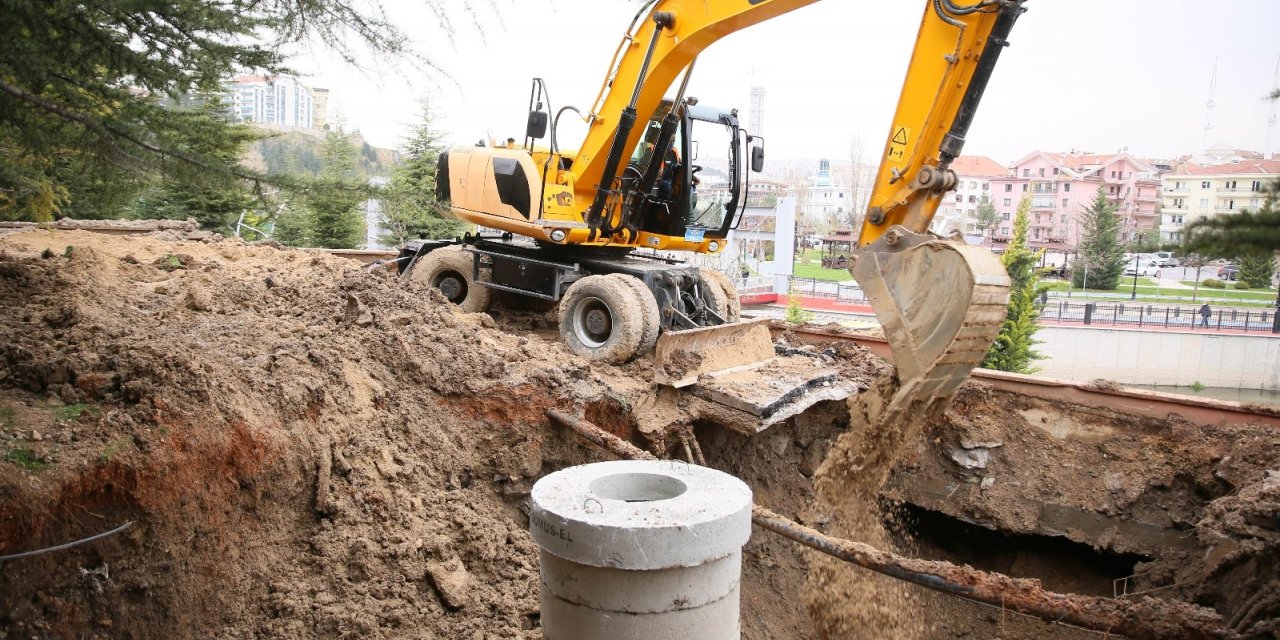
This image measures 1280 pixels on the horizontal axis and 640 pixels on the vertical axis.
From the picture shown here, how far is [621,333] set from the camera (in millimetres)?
6930

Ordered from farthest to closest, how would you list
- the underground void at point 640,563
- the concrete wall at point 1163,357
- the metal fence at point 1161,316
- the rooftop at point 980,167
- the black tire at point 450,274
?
1. the rooftop at point 980,167
2. the metal fence at point 1161,316
3. the concrete wall at point 1163,357
4. the black tire at point 450,274
5. the underground void at point 640,563

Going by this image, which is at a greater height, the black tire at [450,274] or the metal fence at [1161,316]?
the black tire at [450,274]

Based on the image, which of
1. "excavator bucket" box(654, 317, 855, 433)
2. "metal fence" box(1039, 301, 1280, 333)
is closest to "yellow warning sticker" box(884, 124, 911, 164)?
"excavator bucket" box(654, 317, 855, 433)

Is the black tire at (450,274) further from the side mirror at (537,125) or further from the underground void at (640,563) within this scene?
the underground void at (640,563)

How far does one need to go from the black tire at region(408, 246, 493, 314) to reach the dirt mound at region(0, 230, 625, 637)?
207 cm

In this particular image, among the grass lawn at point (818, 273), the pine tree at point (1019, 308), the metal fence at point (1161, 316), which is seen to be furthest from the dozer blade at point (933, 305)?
the grass lawn at point (818, 273)

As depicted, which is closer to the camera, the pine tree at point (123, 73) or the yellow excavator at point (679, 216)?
the pine tree at point (123, 73)

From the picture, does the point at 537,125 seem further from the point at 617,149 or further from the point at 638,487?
the point at 638,487

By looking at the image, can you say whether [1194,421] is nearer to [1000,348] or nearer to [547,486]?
[547,486]

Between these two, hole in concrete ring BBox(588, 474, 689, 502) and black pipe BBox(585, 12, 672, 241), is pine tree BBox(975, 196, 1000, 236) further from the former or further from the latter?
hole in concrete ring BBox(588, 474, 689, 502)

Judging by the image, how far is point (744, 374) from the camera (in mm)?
7074

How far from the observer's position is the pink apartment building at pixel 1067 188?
1177 inches

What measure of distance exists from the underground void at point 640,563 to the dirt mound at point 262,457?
3.99 ft

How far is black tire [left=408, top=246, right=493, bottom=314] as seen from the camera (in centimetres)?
855
